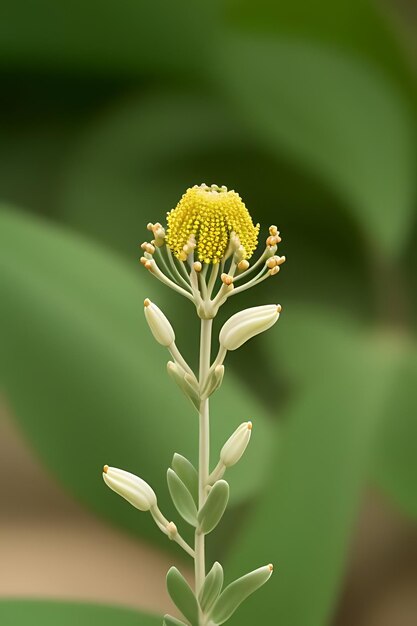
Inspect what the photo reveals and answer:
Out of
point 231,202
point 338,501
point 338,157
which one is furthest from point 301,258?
point 231,202

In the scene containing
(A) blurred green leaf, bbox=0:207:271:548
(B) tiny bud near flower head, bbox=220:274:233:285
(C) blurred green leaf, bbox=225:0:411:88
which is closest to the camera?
(B) tiny bud near flower head, bbox=220:274:233:285

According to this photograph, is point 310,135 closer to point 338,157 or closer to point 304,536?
point 338,157

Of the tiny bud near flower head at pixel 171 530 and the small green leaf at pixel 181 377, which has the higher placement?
the small green leaf at pixel 181 377

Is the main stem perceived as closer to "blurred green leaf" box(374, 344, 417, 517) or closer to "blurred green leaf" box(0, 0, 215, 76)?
"blurred green leaf" box(374, 344, 417, 517)

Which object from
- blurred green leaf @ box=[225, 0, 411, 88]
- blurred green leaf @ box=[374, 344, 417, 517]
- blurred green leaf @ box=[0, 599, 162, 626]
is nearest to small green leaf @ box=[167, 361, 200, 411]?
blurred green leaf @ box=[0, 599, 162, 626]

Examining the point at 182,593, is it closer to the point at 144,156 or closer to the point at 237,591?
the point at 237,591

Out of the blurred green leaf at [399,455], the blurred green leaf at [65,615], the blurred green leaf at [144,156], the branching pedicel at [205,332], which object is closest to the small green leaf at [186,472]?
the branching pedicel at [205,332]

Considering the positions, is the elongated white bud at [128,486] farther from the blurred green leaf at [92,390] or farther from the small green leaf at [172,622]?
the blurred green leaf at [92,390]

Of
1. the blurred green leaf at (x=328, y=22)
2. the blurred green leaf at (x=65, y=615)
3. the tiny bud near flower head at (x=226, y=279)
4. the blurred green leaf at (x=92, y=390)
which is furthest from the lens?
the blurred green leaf at (x=328, y=22)
